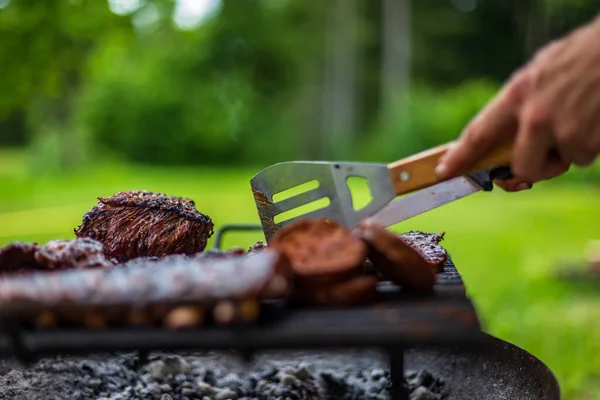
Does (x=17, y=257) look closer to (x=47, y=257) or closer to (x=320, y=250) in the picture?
(x=47, y=257)

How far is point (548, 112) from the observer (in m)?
1.47

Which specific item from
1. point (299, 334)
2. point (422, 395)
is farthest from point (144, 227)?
point (422, 395)

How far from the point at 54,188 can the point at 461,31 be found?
695 inches

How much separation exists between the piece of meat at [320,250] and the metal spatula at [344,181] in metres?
0.24

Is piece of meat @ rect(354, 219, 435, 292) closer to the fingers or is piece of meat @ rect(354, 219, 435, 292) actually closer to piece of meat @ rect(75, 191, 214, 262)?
the fingers

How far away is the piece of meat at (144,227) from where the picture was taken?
6.53ft

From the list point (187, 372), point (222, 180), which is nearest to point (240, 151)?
point (222, 180)

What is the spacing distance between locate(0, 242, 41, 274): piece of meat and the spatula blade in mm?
614

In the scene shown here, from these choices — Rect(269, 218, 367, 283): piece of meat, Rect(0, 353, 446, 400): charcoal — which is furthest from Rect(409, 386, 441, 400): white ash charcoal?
Rect(269, 218, 367, 283): piece of meat

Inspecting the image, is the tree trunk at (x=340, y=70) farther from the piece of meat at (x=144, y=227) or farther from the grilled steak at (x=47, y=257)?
the grilled steak at (x=47, y=257)

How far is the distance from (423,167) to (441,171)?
71 mm

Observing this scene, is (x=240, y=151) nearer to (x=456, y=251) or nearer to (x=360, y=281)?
(x=456, y=251)

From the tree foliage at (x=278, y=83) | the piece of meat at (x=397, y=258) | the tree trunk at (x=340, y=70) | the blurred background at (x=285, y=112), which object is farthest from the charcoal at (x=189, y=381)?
the tree trunk at (x=340, y=70)

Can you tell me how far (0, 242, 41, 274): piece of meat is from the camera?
161cm
